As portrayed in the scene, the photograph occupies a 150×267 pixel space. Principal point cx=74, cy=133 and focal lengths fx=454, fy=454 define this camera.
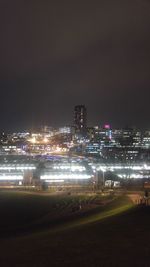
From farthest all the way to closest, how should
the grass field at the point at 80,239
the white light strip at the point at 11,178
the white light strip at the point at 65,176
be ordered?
the white light strip at the point at 65,176 < the white light strip at the point at 11,178 < the grass field at the point at 80,239

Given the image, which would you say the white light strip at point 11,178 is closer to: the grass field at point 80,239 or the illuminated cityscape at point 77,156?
the illuminated cityscape at point 77,156

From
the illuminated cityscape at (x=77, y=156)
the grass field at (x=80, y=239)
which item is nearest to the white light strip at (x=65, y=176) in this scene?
the illuminated cityscape at (x=77, y=156)

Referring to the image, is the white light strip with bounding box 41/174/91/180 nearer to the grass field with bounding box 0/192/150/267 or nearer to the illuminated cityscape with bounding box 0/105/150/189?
the illuminated cityscape with bounding box 0/105/150/189

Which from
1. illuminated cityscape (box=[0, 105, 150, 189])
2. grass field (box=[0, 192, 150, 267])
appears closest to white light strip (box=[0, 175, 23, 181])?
illuminated cityscape (box=[0, 105, 150, 189])

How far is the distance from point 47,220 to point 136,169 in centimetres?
2770

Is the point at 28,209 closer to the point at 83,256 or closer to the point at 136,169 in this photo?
the point at 83,256

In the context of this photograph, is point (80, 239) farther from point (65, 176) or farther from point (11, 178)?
point (65, 176)

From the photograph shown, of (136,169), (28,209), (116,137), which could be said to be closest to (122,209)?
(28,209)

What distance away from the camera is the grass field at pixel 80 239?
916 centimetres

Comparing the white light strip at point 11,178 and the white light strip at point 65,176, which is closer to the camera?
the white light strip at point 11,178

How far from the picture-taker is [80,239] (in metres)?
11.3

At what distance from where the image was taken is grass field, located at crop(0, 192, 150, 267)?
916cm

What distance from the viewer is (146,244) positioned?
1034 centimetres

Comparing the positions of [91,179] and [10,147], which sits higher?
[10,147]
